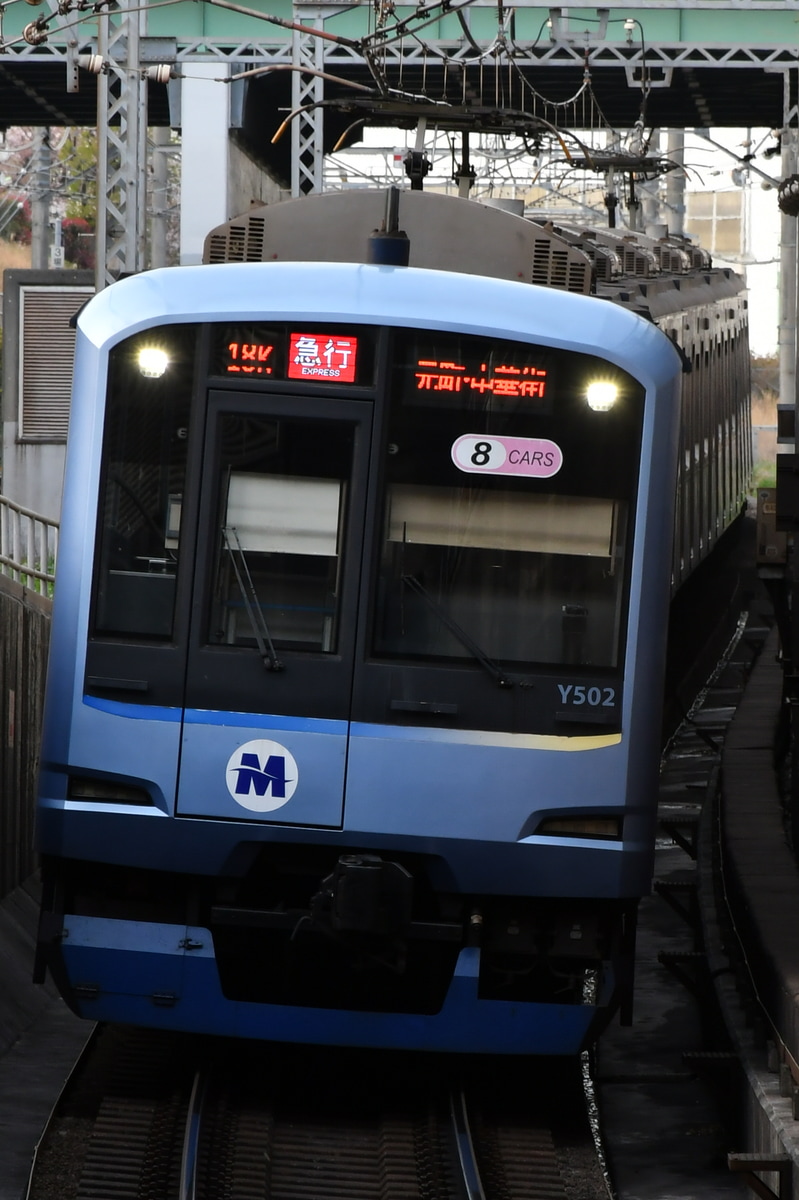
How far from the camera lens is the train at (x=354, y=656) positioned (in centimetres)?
721

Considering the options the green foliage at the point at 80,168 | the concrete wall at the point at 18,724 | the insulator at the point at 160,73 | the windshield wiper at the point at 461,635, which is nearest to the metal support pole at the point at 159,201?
the green foliage at the point at 80,168

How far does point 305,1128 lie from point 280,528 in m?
2.25

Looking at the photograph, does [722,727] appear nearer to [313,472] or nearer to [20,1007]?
[20,1007]

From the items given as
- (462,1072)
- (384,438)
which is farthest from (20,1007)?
(384,438)

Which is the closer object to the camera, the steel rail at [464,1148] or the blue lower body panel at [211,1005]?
the steel rail at [464,1148]

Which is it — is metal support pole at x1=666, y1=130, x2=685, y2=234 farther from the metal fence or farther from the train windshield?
the train windshield

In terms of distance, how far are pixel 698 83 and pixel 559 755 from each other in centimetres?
2331

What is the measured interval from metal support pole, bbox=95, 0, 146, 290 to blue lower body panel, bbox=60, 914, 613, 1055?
8.83 meters

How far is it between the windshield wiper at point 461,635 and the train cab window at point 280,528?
276 mm

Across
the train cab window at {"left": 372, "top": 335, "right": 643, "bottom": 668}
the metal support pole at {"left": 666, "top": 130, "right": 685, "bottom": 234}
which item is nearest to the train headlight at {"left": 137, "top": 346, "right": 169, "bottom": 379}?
the train cab window at {"left": 372, "top": 335, "right": 643, "bottom": 668}

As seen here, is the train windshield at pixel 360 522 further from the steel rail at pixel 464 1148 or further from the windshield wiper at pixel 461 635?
the steel rail at pixel 464 1148

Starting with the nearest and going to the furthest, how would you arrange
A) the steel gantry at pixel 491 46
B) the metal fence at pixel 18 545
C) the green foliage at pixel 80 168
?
the metal fence at pixel 18 545 < the steel gantry at pixel 491 46 < the green foliage at pixel 80 168

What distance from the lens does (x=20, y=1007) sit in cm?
948

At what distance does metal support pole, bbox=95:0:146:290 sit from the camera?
15867 millimetres
